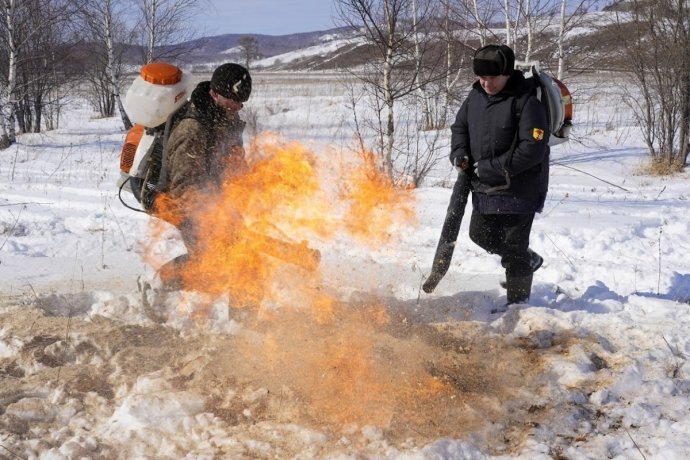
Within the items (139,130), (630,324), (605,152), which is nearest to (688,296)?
(630,324)

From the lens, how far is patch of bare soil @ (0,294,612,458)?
3.27 m

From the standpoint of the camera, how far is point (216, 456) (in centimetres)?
299

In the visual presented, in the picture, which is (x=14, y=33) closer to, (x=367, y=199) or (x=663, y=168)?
(x=367, y=199)

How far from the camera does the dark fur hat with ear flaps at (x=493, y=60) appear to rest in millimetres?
4031

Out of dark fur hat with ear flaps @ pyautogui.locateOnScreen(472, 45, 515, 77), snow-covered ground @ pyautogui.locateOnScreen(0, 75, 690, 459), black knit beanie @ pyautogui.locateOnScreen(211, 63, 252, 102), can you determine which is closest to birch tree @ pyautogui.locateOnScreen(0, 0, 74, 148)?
snow-covered ground @ pyautogui.locateOnScreen(0, 75, 690, 459)

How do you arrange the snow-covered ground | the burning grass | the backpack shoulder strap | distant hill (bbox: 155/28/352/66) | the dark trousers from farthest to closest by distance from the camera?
1. distant hill (bbox: 155/28/352/66)
2. the dark trousers
3. the backpack shoulder strap
4. the burning grass
5. the snow-covered ground

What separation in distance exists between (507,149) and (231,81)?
1.97m

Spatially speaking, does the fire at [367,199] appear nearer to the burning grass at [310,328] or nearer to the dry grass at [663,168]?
the burning grass at [310,328]

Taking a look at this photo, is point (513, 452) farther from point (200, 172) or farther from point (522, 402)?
point (200, 172)

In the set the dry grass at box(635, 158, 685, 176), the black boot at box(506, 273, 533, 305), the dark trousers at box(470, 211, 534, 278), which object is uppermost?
the dark trousers at box(470, 211, 534, 278)

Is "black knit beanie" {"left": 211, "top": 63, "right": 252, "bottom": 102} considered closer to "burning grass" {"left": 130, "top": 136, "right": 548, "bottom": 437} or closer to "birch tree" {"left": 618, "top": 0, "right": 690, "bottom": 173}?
"burning grass" {"left": 130, "top": 136, "right": 548, "bottom": 437}

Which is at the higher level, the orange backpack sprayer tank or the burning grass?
the orange backpack sprayer tank

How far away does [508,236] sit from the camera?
14.9ft

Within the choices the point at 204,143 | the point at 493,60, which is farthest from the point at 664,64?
the point at 204,143
